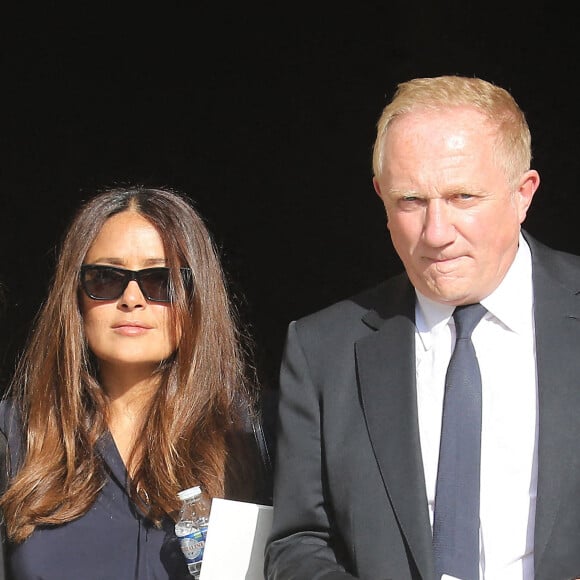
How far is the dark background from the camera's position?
5500 millimetres

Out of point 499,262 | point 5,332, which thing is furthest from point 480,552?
point 5,332

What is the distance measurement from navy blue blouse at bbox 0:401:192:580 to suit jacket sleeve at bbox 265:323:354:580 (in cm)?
45

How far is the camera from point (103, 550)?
2.77 m

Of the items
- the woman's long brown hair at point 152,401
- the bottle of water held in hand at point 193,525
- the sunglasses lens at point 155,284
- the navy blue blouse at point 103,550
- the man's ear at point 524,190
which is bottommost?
the navy blue blouse at point 103,550

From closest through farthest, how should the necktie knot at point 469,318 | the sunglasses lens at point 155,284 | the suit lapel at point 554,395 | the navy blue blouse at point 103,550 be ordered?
the suit lapel at point 554,395, the necktie knot at point 469,318, the navy blue blouse at point 103,550, the sunglasses lens at point 155,284

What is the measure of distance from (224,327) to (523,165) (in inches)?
41.5

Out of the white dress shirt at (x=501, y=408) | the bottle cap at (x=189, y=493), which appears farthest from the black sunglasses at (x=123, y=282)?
the white dress shirt at (x=501, y=408)

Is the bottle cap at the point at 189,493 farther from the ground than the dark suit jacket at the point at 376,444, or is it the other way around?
the dark suit jacket at the point at 376,444

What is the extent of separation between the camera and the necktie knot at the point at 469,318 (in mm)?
2301

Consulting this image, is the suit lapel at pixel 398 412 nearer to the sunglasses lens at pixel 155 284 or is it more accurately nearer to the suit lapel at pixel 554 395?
the suit lapel at pixel 554 395

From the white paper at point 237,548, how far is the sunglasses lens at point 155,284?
0.66 m

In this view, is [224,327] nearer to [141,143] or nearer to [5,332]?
[5,332]

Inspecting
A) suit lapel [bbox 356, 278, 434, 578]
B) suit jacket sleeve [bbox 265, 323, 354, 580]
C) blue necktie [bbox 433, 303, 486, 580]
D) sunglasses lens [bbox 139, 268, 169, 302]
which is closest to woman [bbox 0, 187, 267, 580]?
sunglasses lens [bbox 139, 268, 169, 302]

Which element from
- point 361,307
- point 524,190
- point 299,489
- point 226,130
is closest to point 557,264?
point 524,190
